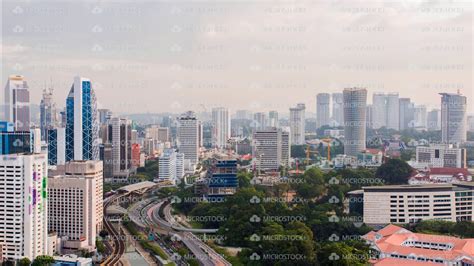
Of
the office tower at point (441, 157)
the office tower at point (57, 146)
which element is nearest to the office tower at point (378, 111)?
the office tower at point (441, 157)

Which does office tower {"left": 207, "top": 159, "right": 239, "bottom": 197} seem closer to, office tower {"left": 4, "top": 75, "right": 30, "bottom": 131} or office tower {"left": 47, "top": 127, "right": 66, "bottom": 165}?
office tower {"left": 47, "top": 127, "right": 66, "bottom": 165}

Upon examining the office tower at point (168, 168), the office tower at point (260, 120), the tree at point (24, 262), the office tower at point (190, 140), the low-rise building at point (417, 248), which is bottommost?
the tree at point (24, 262)

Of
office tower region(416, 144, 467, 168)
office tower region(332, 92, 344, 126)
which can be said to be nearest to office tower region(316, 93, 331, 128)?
office tower region(332, 92, 344, 126)

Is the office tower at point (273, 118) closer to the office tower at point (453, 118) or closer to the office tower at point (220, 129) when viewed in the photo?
the office tower at point (220, 129)

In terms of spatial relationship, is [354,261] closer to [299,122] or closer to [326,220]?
[326,220]

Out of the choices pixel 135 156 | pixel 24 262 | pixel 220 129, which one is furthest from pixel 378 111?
pixel 24 262

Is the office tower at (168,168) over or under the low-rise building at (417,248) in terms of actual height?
over
